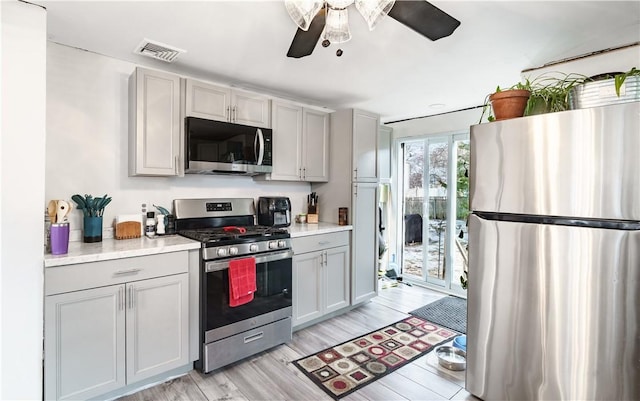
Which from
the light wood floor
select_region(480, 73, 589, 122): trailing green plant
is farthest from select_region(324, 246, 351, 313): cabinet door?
select_region(480, 73, 589, 122): trailing green plant

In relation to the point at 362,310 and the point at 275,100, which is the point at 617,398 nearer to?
the point at 362,310

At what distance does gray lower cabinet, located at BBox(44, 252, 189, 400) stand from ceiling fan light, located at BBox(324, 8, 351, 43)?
1.71m

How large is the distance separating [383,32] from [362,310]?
2775mm

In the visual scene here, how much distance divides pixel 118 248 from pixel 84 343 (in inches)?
22.5

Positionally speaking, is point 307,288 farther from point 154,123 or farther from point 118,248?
point 154,123

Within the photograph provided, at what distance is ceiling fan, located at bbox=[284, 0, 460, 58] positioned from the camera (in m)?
1.29

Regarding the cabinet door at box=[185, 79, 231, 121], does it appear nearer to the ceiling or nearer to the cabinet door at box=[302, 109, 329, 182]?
the ceiling

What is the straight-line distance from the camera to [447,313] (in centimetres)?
349

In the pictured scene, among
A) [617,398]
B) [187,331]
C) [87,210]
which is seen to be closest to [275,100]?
[87,210]

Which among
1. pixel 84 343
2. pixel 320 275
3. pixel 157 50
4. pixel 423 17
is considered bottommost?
pixel 84 343

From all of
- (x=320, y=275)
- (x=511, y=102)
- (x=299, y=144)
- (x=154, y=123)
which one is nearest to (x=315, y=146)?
(x=299, y=144)

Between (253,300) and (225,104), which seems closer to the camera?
(253,300)

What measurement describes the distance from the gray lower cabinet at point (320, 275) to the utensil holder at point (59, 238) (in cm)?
166

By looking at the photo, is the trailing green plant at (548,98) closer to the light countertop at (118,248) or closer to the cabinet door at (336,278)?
the cabinet door at (336,278)
